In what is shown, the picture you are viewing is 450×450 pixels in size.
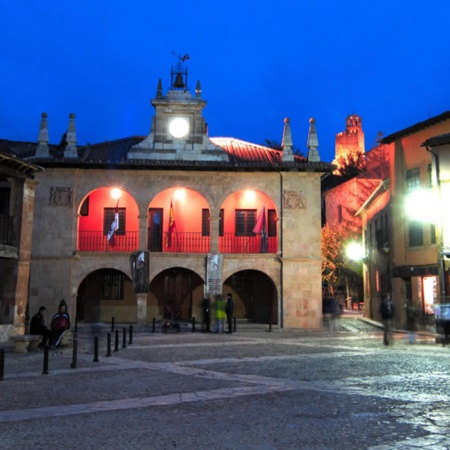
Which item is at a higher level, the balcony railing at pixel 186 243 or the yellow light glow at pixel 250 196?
the yellow light glow at pixel 250 196

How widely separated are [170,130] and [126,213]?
4.93 m

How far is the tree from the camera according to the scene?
44.9 m

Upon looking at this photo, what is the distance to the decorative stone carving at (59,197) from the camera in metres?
27.4

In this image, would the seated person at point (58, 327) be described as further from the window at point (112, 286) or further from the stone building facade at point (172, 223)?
the window at point (112, 286)

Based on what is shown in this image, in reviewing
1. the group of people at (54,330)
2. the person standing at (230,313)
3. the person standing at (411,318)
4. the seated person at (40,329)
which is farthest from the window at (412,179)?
the seated person at (40,329)

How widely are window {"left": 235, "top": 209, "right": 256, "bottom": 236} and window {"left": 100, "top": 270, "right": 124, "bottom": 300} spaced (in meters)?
6.65

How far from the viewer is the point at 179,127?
28703 millimetres

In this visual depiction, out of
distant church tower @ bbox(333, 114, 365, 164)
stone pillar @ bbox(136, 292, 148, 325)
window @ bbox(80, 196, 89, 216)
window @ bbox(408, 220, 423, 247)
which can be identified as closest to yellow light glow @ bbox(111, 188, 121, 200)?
window @ bbox(80, 196, 89, 216)

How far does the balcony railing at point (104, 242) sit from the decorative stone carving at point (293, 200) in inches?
307

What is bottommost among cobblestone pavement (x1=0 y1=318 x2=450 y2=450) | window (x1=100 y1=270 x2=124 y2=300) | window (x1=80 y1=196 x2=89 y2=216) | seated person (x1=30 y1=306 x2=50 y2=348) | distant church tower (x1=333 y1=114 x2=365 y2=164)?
cobblestone pavement (x1=0 y1=318 x2=450 y2=450)

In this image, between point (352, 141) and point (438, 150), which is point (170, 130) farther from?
point (352, 141)

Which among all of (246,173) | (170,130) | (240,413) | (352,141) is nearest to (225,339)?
(246,173)

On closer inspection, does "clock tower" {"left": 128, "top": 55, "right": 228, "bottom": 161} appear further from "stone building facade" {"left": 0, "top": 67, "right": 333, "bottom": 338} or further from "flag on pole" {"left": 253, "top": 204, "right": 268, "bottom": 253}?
"flag on pole" {"left": 253, "top": 204, "right": 268, "bottom": 253}

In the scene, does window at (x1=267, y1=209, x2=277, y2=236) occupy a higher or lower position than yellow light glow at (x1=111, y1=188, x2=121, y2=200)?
lower
